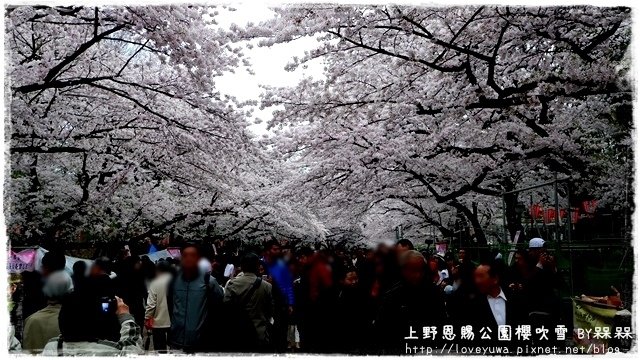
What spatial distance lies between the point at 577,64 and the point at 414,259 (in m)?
5.51

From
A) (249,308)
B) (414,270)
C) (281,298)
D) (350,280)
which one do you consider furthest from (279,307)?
(414,270)

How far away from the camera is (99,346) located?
4.09 m

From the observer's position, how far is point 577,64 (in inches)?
343

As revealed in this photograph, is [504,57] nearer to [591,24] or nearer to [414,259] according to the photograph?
[591,24]

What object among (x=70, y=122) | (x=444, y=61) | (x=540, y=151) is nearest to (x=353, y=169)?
(x=540, y=151)

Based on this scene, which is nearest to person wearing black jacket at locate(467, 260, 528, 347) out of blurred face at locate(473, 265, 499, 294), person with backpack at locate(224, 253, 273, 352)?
blurred face at locate(473, 265, 499, 294)

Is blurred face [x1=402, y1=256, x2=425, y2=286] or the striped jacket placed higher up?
blurred face [x1=402, y1=256, x2=425, y2=286]

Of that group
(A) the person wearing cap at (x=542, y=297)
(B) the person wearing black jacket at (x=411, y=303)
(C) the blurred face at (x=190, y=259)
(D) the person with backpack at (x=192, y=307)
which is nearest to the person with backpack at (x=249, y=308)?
(D) the person with backpack at (x=192, y=307)

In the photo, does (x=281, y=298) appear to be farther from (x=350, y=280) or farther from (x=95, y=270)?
(x=95, y=270)

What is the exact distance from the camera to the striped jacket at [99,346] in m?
4.06

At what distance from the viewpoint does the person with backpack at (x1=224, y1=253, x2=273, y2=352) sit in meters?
5.88

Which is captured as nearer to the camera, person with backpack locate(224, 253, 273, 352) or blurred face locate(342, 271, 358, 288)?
blurred face locate(342, 271, 358, 288)

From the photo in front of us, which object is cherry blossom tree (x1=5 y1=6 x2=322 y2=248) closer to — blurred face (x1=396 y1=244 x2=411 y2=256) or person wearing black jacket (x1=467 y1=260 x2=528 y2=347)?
blurred face (x1=396 y1=244 x2=411 y2=256)

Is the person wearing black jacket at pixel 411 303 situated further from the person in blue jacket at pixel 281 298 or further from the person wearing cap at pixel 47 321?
the person in blue jacket at pixel 281 298
